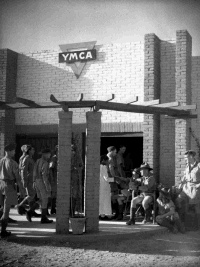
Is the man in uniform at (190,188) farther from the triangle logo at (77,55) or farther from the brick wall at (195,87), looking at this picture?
the triangle logo at (77,55)

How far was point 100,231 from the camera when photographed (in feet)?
26.5

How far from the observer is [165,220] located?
28.4 ft

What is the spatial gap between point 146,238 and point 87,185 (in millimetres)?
1534

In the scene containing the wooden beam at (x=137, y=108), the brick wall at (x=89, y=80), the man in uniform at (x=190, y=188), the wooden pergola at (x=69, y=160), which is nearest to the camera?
the wooden pergola at (x=69, y=160)

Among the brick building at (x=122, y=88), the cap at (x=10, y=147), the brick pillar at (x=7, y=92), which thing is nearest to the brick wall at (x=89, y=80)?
the brick building at (x=122, y=88)

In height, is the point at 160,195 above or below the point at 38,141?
below

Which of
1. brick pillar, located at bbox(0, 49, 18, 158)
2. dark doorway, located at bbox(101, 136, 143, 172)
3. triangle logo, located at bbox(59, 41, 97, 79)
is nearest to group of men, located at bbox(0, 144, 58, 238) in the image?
brick pillar, located at bbox(0, 49, 18, 158)

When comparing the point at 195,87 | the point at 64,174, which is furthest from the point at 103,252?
the point at 195,87

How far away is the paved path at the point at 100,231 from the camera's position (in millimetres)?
7633

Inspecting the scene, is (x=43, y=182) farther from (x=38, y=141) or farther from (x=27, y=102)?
(x=38, y=141)

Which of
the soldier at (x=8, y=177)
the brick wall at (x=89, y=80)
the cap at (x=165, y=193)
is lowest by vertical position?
the cap at (x=165, y=193)

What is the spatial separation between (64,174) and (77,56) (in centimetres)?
517

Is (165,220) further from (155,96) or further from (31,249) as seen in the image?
(155,96)

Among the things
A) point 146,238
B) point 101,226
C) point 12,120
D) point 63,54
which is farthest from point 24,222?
point 63,54
